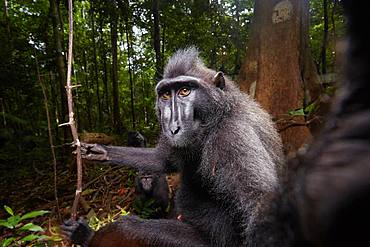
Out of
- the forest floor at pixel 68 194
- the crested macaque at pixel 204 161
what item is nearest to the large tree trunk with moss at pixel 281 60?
the crested macaque at pixel 204 161

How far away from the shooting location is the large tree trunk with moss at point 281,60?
19.9 ft

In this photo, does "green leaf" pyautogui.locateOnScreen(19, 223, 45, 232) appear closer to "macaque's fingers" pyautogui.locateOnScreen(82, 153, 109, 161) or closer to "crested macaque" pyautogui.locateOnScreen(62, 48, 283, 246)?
"crested macaque" pyautogui.locateOnScreen(62, 48, 283, 246)

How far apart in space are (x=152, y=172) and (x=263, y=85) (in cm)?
249

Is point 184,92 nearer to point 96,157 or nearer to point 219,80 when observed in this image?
point 219,80

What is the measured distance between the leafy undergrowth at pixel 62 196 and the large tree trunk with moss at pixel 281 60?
9.42 feet

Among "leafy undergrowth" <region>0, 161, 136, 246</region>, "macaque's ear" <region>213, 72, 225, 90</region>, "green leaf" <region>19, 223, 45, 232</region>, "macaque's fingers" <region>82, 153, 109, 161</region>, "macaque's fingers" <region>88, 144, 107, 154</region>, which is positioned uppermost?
"macaque's ear" <region>213, 72, 225, 90</region>

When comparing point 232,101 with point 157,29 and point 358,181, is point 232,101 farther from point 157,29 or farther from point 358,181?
point 157,29

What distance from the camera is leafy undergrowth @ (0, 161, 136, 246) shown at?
6152 mm

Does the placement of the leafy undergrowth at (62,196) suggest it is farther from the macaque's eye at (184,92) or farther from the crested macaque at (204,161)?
the macaque's eye at (184,92)

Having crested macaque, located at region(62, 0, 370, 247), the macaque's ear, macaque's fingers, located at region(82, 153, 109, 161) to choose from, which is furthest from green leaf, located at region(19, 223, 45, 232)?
the macaque's ear

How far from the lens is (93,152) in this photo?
4.41 metres

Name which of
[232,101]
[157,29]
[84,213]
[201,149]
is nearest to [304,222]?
[201,149]

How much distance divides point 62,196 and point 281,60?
5.16 m

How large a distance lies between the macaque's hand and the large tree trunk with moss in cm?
281
